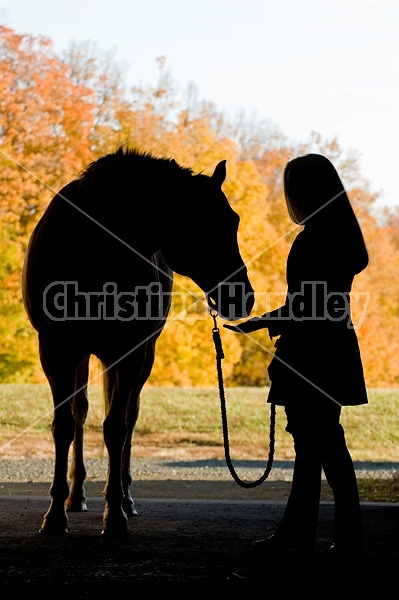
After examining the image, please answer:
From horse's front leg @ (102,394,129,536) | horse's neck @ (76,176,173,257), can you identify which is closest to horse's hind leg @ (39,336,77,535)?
horse's front leg @ (102,394,129,536)

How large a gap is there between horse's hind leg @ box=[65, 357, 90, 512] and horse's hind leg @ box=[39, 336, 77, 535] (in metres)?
1.16

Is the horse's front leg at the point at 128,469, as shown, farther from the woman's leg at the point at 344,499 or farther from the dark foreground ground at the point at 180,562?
the woman's leg at the point at 344,499

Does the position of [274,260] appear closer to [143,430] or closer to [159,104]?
[159,104]

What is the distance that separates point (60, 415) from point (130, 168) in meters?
1.56

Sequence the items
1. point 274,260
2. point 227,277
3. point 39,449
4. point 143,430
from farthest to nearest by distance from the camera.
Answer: point 274,260 → point 143,430 → point 39,449 → point 227,277

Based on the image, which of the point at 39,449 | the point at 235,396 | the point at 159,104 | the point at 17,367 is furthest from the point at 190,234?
the point at 159,104

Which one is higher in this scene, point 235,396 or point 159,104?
point 159,104

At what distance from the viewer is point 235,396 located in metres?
19.2

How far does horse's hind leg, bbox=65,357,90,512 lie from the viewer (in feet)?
21.6

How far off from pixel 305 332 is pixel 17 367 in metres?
17.0

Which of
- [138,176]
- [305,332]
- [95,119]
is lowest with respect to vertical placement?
[305,332]

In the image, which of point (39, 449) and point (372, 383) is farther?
point (372, 383)

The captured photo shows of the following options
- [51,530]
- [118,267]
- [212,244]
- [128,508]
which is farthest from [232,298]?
[128,508]

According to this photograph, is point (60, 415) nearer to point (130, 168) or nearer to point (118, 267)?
point (118, 267)
